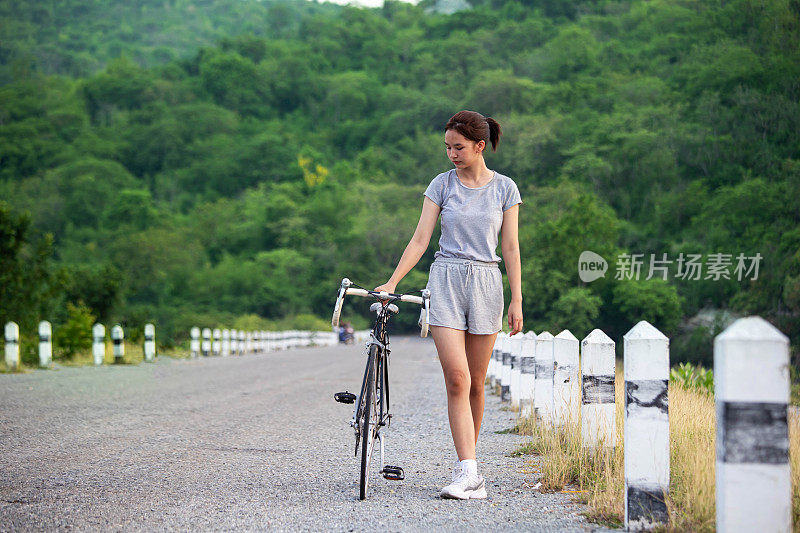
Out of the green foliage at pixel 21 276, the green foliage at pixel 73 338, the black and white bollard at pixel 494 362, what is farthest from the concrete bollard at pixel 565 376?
the green foliage at pixel 21 276

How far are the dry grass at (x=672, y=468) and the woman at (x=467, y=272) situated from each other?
0.65 m

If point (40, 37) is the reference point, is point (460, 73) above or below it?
below

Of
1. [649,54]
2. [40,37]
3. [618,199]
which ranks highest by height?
[40,37]

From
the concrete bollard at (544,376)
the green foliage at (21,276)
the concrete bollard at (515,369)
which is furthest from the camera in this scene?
the green foliage at (21,276)

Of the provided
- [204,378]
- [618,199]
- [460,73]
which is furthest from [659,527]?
[460,73]

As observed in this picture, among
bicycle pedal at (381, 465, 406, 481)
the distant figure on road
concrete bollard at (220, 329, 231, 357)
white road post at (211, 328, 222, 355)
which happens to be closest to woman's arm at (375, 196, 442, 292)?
bicycle pedal at (381, 465, 406, 481)

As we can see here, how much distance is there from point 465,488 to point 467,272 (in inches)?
47.9

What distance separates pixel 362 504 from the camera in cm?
502

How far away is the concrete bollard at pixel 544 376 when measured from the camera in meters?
7.71

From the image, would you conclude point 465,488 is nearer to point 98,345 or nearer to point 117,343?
point 98,345

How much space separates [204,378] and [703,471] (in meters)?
11.9

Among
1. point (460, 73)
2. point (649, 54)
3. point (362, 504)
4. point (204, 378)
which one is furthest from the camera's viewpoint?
point (460, 73)

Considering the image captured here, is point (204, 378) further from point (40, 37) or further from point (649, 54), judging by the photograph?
point (40, 37)

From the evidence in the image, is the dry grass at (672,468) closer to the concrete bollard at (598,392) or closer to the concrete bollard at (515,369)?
the concrete bollard at (598,392)
